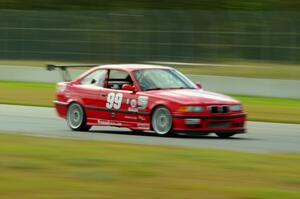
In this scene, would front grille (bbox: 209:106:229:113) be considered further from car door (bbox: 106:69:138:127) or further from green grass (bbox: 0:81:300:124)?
green grass (bbox: 0:81:300:124)

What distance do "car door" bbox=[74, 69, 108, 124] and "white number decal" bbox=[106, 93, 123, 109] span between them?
0.11 metres

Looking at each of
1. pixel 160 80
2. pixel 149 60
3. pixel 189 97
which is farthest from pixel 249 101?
pixel 189 97

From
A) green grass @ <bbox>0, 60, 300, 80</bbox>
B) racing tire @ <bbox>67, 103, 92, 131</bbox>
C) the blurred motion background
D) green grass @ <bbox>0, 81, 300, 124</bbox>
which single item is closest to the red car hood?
racing tire @ <bbox>67, 103, 92, 131</bbox>

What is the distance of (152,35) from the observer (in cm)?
3200

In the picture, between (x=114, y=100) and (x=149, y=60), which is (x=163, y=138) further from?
(x=149, y=60)

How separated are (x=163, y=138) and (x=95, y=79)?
252 cm

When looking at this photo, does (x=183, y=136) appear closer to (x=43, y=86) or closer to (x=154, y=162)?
(x=154, y=162)

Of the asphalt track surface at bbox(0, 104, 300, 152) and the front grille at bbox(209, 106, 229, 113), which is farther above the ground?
the front grille at bbox(209, 106, 229, 113)

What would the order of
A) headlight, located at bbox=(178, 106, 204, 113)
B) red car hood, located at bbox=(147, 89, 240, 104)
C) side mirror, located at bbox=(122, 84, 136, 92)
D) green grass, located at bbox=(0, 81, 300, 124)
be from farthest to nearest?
green grass, located at bbox=(0, 81, 300, 124) < side mirror, located at bbox=(122, 84, 136, 92) < red car hood, located at bbox=(147, 89, 240, 104) < headlight, located at bbox=(178, 106, 204, 113)

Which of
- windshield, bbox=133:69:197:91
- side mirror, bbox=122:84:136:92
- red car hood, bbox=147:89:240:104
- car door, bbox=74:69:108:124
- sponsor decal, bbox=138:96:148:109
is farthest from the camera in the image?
car door, bbox=74:69:108:124

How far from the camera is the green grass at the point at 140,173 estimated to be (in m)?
8.26

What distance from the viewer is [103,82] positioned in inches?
676

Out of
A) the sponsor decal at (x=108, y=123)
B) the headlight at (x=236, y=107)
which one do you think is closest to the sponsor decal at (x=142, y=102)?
the sponsor decal at (x=108, y=123)

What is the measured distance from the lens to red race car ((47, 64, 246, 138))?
51.1ft
